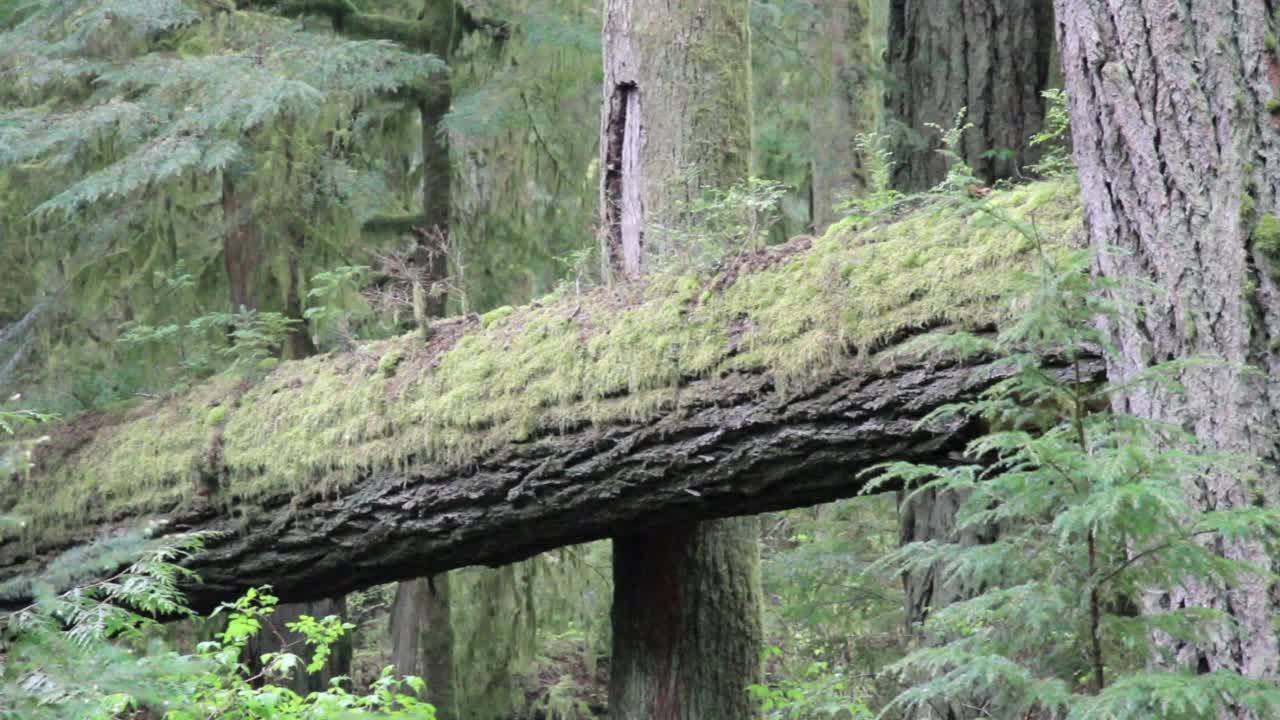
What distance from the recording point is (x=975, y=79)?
7457 mm

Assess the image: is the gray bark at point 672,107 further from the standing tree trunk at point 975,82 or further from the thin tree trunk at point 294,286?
the thin tree trunk at point 294,286

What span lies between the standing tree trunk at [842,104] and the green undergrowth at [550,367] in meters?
5.14

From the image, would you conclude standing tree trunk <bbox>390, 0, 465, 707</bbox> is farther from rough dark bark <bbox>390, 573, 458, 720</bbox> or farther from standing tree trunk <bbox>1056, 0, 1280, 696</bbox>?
standing tree trunk <bbox>1056, 0, 1280, 696</bbox>

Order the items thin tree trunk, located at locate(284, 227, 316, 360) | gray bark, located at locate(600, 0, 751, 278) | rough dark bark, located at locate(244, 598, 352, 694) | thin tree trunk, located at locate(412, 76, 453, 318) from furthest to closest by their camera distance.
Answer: rough dark bark, located at locate(244, 598, 352, 694) < thin tree trunk, located at locate(412, 76, 453, 318) < thin tree trunk, located at locate(284, 227, 316, 360) < gray bark, located at locate(600, 0, 751, 278)

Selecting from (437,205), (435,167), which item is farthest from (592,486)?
(435,167)

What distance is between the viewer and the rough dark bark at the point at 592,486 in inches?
174

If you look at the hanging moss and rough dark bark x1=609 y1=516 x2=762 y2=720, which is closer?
the hanging moss

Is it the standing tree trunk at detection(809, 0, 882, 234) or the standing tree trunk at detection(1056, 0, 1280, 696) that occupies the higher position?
the standing tree trunk at detection(809, 0, 882, 234)

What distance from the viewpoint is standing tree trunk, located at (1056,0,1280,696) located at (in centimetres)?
342

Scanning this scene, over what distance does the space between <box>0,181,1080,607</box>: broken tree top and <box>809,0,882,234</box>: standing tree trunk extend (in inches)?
201

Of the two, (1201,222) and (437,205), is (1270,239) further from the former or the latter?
(437,205)

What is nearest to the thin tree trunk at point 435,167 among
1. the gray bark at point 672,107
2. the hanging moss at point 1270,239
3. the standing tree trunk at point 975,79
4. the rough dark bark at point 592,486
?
the gray bark at point 672,107

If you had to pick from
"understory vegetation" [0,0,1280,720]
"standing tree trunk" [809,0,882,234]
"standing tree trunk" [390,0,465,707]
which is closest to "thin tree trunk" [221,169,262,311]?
"understory vegetation" [0,0,1280,720]

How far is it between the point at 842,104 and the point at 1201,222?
7.12m
